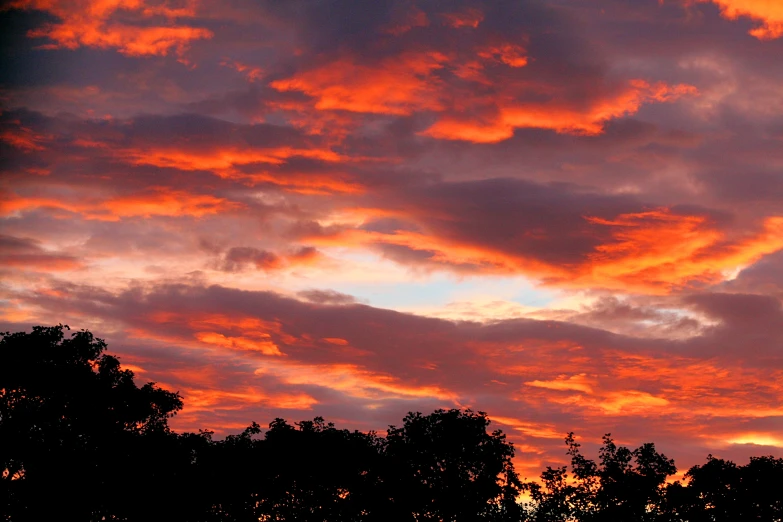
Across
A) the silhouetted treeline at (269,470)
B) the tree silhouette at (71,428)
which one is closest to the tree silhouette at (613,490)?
the silhouetted treeline at (269,470)

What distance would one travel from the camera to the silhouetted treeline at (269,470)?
184 feet

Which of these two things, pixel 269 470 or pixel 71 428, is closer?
pixel 71 428

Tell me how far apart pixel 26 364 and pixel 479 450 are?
→ 125 feet

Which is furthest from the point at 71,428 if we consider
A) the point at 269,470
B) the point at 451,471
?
the point at 451,471

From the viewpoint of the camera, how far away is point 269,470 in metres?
71.6

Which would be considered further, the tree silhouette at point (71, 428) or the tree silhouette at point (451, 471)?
the tree silhouette at point (451, 471)

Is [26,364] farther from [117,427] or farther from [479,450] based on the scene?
[479,450]

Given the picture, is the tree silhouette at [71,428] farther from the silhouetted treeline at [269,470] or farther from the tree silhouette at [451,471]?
the tree silhouette at [451,471]

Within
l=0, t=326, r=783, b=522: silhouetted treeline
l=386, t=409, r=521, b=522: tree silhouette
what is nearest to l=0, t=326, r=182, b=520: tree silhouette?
l=0, t=326, r=783, b=522: silhouetted treeline

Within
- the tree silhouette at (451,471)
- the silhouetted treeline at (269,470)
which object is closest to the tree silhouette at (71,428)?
the silhouetted treeline at (269,470)

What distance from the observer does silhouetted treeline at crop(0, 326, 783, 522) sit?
5612cm

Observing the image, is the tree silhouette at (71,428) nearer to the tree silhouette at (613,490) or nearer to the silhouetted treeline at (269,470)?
the silhouetted treeline at (269,470)

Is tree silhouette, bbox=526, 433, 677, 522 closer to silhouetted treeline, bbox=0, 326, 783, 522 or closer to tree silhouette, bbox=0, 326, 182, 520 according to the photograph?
silhouetted treeline, bbox=0, 326, 783, 522

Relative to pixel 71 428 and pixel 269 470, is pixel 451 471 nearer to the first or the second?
pixel 269 470
